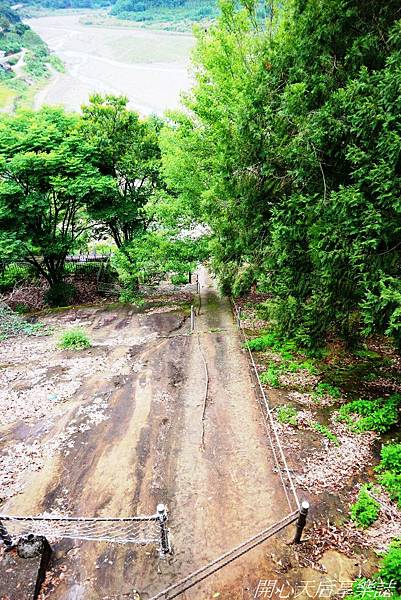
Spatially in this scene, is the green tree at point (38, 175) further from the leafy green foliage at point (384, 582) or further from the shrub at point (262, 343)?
the leafy green foliage at point (384, 582)

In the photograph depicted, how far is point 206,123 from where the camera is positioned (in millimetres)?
14648

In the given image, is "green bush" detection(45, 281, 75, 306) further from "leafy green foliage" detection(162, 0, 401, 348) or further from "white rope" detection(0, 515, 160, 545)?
"white rope" detection(0, 515, 160, 545)

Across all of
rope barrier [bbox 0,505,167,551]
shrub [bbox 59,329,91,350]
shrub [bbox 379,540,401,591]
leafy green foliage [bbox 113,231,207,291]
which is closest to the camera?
shrub [bbox 379,540,401,591]

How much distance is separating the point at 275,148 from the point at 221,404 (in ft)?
22.7

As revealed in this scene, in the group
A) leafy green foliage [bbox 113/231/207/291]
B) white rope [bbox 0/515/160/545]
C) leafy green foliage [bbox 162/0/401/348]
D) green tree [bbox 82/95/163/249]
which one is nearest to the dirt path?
white rope [bbox 0/515/160/545]

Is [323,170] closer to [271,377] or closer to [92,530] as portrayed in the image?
[271,377]

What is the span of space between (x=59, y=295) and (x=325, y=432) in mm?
17019

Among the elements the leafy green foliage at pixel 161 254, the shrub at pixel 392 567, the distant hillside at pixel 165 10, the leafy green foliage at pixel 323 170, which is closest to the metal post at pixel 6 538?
the shrub at pixel 392 567

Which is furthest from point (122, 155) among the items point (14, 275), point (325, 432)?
point (325, 432)

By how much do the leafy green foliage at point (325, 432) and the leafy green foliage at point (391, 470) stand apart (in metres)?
0.96

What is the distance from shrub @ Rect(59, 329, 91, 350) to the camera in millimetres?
13547

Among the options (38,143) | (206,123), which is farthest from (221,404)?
(38,143)

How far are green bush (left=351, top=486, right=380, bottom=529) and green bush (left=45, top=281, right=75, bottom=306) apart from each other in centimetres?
1839

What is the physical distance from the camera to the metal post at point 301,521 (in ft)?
16.8
